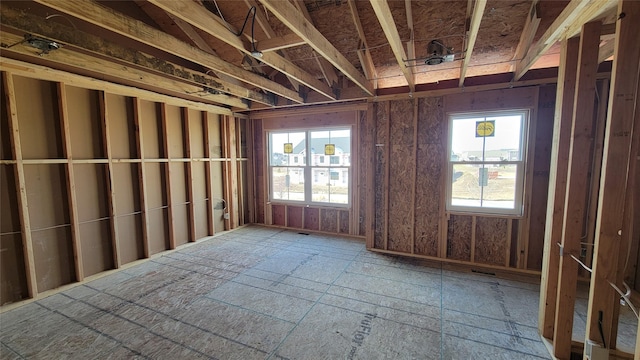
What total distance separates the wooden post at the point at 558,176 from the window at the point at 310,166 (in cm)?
335

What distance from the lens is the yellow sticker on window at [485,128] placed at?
143 inches

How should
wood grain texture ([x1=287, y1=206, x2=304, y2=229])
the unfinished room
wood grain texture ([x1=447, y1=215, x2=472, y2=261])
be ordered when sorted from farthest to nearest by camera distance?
wood grain texture ([x1=287, y1=206, x2=304, y2=229])
wood grain texture ([x1=447, y1=215, x2=472, y2=261])
the unfinished room

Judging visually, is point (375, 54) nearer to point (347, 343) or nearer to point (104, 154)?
point (347, 343)

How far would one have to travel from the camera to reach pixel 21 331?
93.7 inches

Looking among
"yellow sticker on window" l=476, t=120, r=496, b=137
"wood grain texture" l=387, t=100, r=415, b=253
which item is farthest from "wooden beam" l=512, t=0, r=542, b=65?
"wood grain texture" l=387, t=100, r=415, b=253

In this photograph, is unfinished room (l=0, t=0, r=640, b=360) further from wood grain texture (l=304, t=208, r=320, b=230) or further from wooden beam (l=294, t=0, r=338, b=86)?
wood grain texture (l=304, t=208, r=320, b=230)

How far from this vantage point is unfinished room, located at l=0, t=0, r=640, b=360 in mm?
1975

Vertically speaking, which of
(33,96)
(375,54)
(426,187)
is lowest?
(426,187)

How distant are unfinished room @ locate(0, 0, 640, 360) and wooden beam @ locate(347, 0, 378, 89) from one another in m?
0.03

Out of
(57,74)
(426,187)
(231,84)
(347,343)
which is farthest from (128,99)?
(426,187)

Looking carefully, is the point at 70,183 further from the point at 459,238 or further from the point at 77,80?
the point at 459,238

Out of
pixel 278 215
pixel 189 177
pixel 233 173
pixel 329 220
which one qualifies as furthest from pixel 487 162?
pixel 189 177

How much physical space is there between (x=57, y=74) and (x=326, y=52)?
3263 mm

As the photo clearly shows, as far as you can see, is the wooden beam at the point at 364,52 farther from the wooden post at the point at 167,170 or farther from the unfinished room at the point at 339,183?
the wooden post at the point at 167,170
